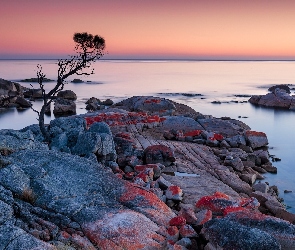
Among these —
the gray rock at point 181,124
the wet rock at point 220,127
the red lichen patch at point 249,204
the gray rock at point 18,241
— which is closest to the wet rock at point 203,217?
the red lichen patch at point 249,204

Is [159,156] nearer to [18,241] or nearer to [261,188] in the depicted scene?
[261,188]

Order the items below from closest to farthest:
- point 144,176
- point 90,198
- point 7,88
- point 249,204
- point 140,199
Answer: point 90,198 → point 140,199 → point 249,204 → point 144,176 → point 7,88

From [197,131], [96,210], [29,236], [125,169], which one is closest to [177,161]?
[125,169]

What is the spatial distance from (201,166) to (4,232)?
1168 cm

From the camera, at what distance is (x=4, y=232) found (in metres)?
Answer: 7.15

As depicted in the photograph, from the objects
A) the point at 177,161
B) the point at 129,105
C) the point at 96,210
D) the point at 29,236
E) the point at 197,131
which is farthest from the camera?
the point at 129,105

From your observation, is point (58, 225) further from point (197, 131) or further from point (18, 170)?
point (197, 131)

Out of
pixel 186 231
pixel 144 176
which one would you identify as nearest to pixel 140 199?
pixel 186 231

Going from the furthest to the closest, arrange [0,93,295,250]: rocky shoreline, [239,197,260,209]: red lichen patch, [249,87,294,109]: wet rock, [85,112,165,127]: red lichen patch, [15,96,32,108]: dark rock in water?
[249,87,294,109]: wet rock < [15,96,32,108]: dark rock in water < [85,112,165,127]: red lichen patch < [239,197,260,209]: red lichen patch < [0,93,295,250]: rocky shoreline

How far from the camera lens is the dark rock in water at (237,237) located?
314 inches

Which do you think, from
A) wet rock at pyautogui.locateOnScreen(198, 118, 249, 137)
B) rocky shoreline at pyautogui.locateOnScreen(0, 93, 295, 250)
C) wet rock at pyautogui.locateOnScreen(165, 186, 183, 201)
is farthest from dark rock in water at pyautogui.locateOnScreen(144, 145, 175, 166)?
wet rock at pyautogui.locateOnScreen(198, 118, 249, 137)

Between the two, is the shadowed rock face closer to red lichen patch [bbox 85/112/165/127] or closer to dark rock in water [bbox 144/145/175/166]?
dark rock in water [bbox 144/145/175/166]

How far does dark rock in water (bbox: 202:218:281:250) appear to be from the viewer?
7.99m

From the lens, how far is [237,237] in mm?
8148
